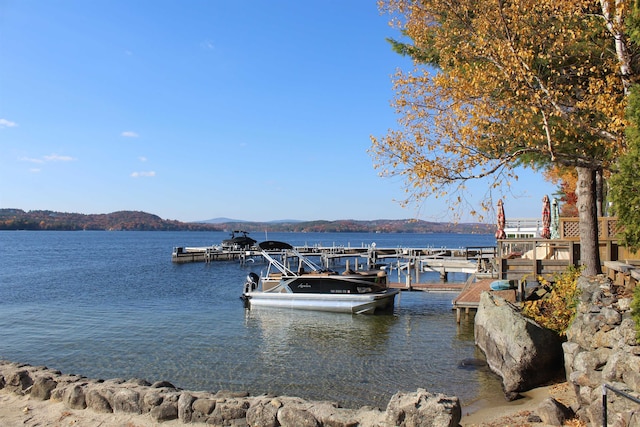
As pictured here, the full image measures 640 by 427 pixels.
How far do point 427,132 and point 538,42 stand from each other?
2658 mm

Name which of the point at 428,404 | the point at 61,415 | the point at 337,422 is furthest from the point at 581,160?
the point at 61,415

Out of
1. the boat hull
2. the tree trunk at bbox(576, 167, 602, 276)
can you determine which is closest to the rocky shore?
the tree trunk at bbox(576, 167, 602, 276)

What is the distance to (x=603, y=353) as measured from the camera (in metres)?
7.95

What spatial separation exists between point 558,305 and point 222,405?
9295 mm

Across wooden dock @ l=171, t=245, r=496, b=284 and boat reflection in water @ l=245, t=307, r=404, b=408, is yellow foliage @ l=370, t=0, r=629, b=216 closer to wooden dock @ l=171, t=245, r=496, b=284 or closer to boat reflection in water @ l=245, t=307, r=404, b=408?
boat reflection in water @ l=245, t=307, r=404, b=408

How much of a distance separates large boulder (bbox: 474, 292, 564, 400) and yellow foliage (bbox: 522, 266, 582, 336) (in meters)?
0.58

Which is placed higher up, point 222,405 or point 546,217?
point 546,217

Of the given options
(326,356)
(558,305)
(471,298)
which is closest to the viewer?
(558,305)

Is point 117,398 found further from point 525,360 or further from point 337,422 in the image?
point 525,360

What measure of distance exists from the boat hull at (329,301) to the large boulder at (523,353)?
11.2 metres

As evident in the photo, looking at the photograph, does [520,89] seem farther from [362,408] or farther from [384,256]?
[384,256]

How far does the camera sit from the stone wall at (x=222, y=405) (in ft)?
21.7

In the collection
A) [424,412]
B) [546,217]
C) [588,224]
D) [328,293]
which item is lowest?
[328,293]

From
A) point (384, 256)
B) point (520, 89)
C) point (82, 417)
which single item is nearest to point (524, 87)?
point (520, 89)
